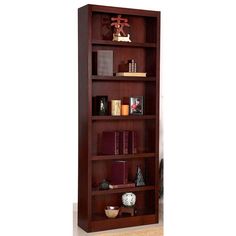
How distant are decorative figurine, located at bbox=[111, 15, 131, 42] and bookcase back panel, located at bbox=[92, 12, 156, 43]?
0.24 feet

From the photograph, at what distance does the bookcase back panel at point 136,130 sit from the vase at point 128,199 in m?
0.46

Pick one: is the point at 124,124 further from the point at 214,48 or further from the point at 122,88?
the point at 214,48

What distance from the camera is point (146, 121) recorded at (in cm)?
434

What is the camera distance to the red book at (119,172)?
13.3ft

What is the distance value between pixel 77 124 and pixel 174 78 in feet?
12.3

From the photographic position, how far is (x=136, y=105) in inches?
162

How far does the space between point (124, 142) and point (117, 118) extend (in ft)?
0.87

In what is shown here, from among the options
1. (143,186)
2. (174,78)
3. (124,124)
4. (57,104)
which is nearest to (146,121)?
(124,124)

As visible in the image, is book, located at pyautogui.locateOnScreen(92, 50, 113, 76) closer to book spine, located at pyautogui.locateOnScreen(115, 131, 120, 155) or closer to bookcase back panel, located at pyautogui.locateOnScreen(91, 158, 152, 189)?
book spine, located at pyautogui.locateOnScreen(115, 131, 120, 155)

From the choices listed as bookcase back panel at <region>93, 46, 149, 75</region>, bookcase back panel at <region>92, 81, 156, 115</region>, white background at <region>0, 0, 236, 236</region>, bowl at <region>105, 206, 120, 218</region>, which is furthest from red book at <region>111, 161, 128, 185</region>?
white background at <region>0, 0, 236, 236</region>

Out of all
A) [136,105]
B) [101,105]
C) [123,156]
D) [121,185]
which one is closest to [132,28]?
[136,105]

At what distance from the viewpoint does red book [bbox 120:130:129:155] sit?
4.05 meters

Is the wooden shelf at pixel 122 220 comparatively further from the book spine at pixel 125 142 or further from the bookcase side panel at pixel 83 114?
the book spine at pixel 125 142

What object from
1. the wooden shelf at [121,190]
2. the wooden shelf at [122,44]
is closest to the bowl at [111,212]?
the wooden shelf at [121,190]
